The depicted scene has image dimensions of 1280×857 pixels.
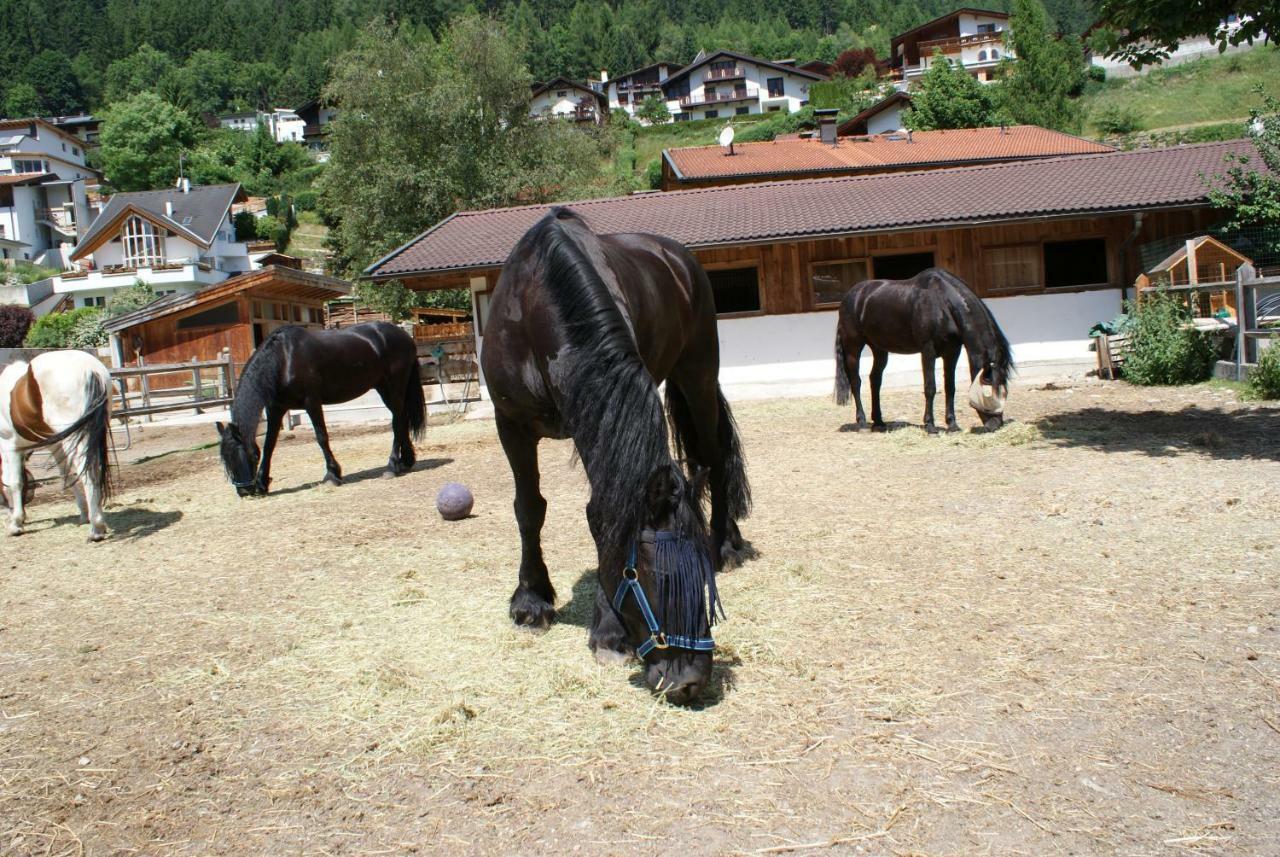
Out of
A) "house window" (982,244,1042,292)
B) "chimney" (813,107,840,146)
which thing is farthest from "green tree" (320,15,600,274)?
"house window" (982,244,1042,292)

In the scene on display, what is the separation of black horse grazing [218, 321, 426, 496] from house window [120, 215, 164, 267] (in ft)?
136

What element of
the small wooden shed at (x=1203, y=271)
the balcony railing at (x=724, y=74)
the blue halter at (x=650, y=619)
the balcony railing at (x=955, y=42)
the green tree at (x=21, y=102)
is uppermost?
the green tree at (x=21, y=102)

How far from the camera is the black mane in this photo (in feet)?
9.82

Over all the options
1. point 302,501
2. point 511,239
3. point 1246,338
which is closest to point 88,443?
point 302,501

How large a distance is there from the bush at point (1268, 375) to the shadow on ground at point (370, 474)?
9178 millimetres

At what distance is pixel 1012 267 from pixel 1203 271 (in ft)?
10.0

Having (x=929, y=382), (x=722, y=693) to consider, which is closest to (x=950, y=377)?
(x=929, y=382)

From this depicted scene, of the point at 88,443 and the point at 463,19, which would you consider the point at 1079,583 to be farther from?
the point at 463,19

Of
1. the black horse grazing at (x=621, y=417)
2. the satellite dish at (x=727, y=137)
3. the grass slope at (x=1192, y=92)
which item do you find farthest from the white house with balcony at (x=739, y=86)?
the black horse grazing at (x=621, y=417)

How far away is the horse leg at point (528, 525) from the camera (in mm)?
3980

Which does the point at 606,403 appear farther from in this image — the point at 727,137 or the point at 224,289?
the point at 727,137

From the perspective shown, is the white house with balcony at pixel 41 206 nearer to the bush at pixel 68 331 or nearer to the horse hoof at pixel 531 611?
the bush at pixel 68 331

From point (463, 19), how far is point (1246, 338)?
28.6m

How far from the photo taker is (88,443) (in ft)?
23.1
